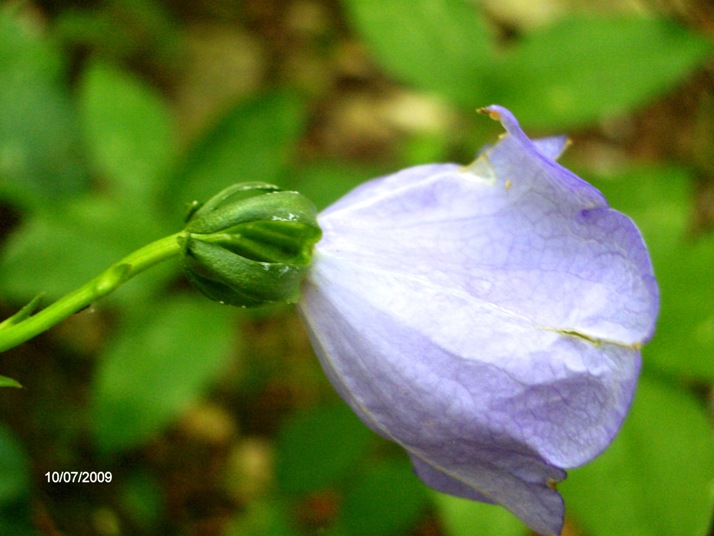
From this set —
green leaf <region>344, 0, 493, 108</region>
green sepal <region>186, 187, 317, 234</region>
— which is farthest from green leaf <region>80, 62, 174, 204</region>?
green sepal <region>186, 187, 317, 234</region>

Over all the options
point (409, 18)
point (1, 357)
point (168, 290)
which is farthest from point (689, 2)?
point (1, 357)

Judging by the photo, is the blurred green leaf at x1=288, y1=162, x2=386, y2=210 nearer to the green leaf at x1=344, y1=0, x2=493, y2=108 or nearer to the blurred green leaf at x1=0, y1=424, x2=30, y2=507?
the green leaf at x1=344, y1=0, x2=493, y2=108

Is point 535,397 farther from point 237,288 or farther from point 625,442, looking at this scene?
point 625,442

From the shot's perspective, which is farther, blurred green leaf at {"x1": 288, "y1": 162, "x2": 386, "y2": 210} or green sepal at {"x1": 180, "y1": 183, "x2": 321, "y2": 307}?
blurred green leaf at {"x1": 288, "y1": 162, "x2": 386, "y2": 210}

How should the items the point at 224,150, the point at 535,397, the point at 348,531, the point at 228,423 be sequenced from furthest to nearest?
the point at 228,423
the point at 224,150
the point at 348,531
the point at 535,397

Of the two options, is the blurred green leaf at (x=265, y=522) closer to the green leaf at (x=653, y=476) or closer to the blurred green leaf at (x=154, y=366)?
the blurred green leaf at (x=154, y=366)

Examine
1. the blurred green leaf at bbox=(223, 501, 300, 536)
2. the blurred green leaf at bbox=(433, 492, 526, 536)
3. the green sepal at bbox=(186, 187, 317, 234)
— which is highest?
the green sepal at bbox=(186, 187, 317, 234)

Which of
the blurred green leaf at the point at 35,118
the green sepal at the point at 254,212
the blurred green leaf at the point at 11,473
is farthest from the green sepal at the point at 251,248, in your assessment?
the blurred green leaf at the point at 35,118
